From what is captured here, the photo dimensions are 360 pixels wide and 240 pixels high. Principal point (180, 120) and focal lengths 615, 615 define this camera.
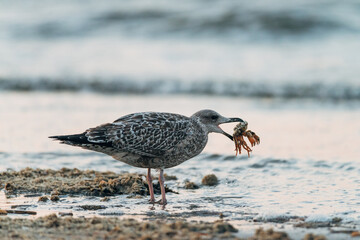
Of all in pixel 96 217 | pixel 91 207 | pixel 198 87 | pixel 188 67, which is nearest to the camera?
pixel 96 217

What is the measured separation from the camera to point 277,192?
302 inches

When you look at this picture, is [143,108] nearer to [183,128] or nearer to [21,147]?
[21,147]

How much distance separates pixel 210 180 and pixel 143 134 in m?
1.29

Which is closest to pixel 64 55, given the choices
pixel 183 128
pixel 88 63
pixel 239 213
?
pixel 88 63

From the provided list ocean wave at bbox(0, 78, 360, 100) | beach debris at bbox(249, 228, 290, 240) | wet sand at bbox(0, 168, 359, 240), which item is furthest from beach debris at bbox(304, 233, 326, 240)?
ocean wave at bbox(0, 78, 360, 100)

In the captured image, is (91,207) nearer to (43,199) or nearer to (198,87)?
(43,199)

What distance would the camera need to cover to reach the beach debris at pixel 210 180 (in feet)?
26.8

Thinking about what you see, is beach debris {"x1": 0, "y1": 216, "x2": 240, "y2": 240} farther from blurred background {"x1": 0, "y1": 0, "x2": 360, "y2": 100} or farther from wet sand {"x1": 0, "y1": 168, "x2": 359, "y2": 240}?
blurred background {"x1": 0, "y1": 0, "x2": 360, "y2": 100}

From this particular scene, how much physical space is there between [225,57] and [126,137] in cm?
1219

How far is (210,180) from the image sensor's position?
819 cm

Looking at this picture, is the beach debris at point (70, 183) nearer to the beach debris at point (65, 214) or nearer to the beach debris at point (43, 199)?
the beach debris at point (43, 199)

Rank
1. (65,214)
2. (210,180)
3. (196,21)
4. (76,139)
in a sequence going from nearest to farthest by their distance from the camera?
(65,214) → (76,139) → (210,180) → (196,21)

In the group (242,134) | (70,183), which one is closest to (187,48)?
(242,134)

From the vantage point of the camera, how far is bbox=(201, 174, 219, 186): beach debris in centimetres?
818
